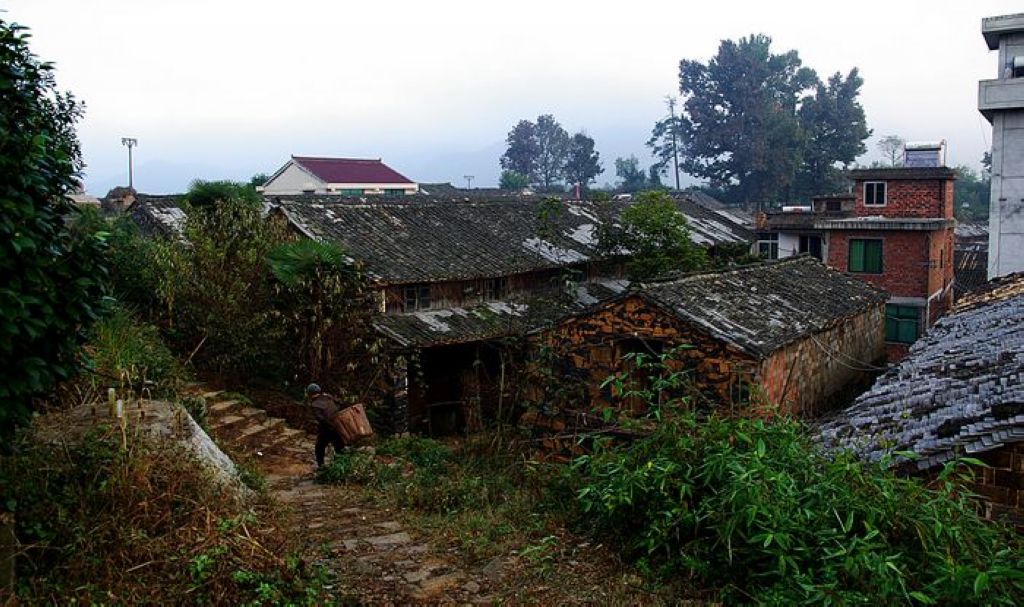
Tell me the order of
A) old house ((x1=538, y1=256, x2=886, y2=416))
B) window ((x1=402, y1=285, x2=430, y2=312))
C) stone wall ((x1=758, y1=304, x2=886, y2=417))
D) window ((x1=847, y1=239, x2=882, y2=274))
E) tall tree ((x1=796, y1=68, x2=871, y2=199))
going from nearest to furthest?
1. old house ((x1=538, y1=256, x2=886, y2=416))
2. stone wall ((x1=758, y1=304, x2=886, y2=417))
3. window ((x1=402, y1=285, x2=430, y2=312))
4. window ((x1=847, y1=239, x2=882, y2=274))
5. tall tree ((x1=796, y1=68, x2=871, y2=199))

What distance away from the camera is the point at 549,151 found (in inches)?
3164

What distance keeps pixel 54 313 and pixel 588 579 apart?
14.2 feet

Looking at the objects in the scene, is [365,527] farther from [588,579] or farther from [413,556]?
Result: [588,579]

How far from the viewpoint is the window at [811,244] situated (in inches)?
1298

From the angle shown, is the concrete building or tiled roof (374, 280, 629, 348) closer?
tiled roof (374, 280, 629, 348)

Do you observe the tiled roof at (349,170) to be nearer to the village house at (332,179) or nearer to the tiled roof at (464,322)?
the village house at (332,179)

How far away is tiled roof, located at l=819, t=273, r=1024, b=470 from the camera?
7.39 metres

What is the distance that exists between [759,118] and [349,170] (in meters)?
26.5

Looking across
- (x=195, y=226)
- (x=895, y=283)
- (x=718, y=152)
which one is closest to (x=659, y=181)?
(x=718, y=152)

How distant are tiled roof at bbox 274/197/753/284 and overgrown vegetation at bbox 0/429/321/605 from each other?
12396 millimetres

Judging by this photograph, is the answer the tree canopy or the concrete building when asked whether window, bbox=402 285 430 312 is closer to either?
the concrete building

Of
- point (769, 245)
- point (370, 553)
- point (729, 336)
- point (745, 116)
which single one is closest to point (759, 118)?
point (745, 116)

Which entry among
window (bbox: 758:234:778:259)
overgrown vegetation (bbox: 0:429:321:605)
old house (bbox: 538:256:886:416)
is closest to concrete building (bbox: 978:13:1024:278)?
old house (bbox: 538:256:886:416)

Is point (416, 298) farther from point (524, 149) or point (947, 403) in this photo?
point (524, 149)
